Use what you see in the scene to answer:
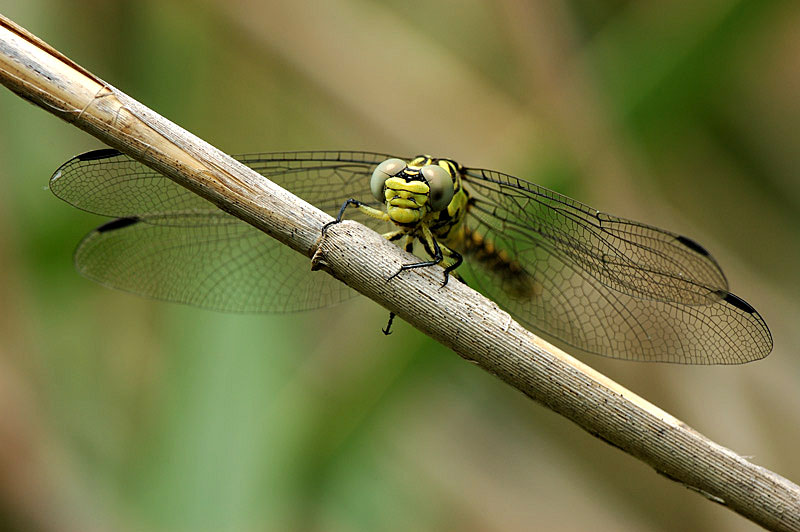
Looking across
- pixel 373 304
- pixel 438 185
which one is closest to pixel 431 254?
pixel 438 185

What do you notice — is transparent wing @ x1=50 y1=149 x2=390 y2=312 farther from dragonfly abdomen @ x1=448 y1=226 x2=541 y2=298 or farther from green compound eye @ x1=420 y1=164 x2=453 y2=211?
dragonfly abdomen @ x1=448 y1=226 x2=541 y2=298

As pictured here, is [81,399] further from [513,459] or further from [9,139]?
[513,459]

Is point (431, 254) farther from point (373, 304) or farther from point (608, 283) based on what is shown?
point (373, 304)

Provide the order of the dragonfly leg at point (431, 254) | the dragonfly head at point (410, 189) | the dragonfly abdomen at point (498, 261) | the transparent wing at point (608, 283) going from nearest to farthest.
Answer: the dragonfly leg at point (431, 254) < the dragonfly head at point (410, 189) < the transparent wing at point (608, 283) < the dragonfly abdomen at point (498, 261)

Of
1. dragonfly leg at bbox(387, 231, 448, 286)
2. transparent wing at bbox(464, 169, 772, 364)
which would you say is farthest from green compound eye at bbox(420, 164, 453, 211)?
transparent wing at bbox(464, 169, 772, 364)

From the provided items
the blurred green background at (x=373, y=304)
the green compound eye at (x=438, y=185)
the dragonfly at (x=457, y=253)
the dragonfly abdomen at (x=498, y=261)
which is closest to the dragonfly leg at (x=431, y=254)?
the dragonfly at (x=457, y=253)

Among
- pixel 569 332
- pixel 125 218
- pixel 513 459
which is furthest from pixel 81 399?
pixel 513 459

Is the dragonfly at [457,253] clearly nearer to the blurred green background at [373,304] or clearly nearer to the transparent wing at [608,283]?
the transparent wing at [608,283]

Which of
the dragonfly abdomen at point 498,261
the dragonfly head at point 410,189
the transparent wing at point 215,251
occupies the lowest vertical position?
the transparent wing at point 215,251
